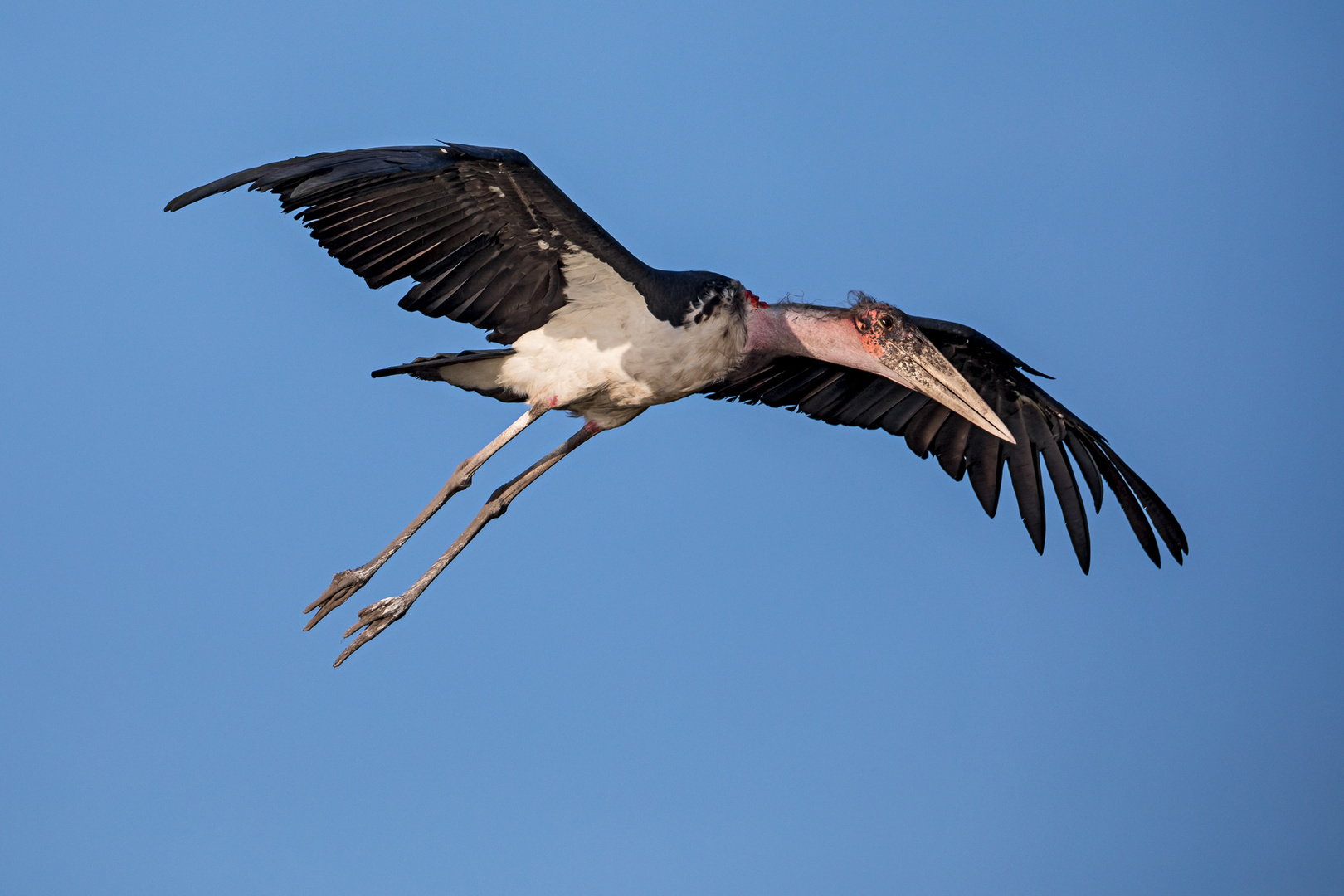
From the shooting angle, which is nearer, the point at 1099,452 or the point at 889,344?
the point at 889,344

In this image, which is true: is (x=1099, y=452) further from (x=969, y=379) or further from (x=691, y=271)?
(x=691, y=271)

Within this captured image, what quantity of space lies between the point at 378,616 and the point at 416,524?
0.65 m

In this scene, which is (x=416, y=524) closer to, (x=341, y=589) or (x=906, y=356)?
(x=341, y=589)

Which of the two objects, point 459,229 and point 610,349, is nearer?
point 459,229

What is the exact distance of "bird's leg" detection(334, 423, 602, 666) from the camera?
1037cm

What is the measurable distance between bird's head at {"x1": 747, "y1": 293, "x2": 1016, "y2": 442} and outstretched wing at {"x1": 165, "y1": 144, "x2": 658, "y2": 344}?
130 centimetres

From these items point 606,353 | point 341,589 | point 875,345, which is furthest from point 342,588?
point 875,345

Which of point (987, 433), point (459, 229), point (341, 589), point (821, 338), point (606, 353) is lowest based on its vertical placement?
point (341, 589)

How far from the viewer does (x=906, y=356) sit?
11141 mm

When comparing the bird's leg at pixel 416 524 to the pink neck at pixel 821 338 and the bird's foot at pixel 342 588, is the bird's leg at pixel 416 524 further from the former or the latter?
the pink neck at pixel 821 338

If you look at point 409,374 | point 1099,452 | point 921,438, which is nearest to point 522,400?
point 409,374

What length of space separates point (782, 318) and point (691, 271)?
2.66 ft

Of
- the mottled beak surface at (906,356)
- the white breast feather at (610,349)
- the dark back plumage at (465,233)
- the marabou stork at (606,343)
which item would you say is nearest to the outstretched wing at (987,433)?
the marabou stork at (606,343)

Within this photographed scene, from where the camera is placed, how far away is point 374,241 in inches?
386
